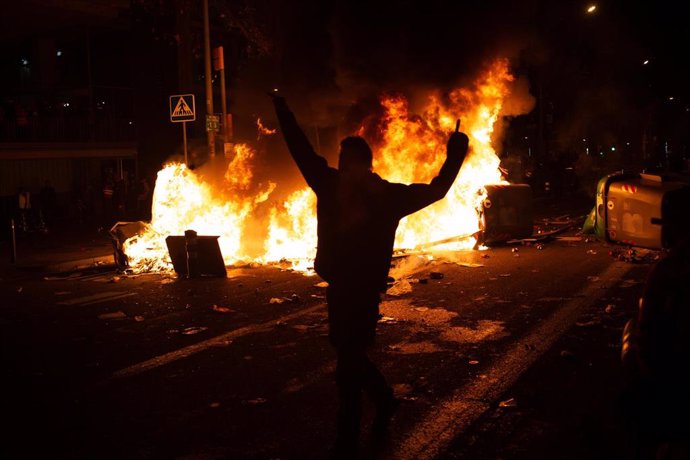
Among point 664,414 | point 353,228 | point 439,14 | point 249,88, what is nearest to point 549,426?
point 664,414

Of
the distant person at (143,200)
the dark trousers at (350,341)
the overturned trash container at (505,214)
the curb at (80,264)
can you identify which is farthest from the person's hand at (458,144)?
the distant person at (143,200)

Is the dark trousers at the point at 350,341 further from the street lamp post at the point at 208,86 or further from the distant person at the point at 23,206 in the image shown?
the distant person at the point at 23,206

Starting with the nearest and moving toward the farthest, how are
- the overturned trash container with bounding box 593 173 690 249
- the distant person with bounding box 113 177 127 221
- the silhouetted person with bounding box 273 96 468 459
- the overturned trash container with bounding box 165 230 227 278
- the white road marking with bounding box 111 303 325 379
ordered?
the silhouetted person with bounding box 273 96 468 459 < the white road marking with bounding box 111 303 325 379 < the overturned trash container with bounding box 593 173 690 249 < the overturned trash container with bounding box 165 230 227 278 < the distant person with bounding box 113 177 127 221

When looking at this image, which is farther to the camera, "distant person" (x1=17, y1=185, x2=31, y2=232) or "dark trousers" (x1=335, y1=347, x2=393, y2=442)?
"distant person" (x1=17, y1=185, x2=31, y2=232)

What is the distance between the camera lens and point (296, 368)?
6160 mm

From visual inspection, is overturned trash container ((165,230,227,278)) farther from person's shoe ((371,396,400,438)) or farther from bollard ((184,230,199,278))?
person's shoe ((371,396,400,438))

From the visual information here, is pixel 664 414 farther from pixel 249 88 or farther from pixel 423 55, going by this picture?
pixel 249 88

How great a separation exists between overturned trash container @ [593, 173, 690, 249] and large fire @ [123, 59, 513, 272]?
611 cm

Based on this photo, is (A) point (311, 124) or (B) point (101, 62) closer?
(A) point (311, 124)

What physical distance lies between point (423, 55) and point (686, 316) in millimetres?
11610

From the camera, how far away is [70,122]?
2378 cm

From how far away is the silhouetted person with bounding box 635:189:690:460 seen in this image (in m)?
3.07

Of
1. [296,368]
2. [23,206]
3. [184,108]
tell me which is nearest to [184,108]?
[184,108]

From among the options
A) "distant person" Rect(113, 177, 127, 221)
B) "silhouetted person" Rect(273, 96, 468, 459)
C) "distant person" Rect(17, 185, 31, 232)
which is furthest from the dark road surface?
"distant person" Rect(113, 177, 127, 221)
